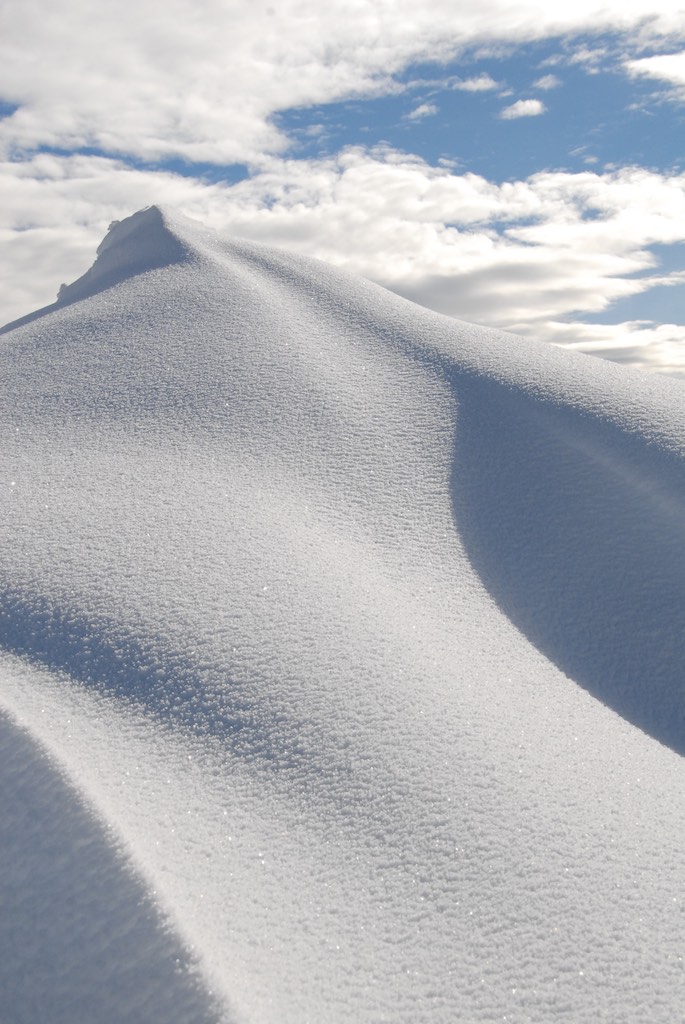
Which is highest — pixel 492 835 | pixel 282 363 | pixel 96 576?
pixel 282 363

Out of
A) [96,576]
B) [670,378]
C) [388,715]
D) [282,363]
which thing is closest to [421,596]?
[388,715]

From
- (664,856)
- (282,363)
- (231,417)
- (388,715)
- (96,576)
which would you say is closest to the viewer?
(664,856)

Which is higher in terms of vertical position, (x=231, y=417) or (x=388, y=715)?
(x=231, y=417)

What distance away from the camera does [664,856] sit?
133 inches

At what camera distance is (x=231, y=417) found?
709 cm

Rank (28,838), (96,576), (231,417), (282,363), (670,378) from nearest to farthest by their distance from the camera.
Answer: (28,838), (96,576), (231,417), (282,363), (670,378)

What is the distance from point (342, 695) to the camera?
3785mm

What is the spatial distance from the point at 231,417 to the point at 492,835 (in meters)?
4.61

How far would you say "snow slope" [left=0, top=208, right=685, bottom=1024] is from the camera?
9.03 ft

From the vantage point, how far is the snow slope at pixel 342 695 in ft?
9.03

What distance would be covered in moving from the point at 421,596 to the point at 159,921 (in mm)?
2662

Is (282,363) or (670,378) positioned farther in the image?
(670,378)

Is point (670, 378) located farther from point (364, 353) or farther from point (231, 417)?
point (231, 417)

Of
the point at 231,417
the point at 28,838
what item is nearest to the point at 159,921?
the point at 28,838
